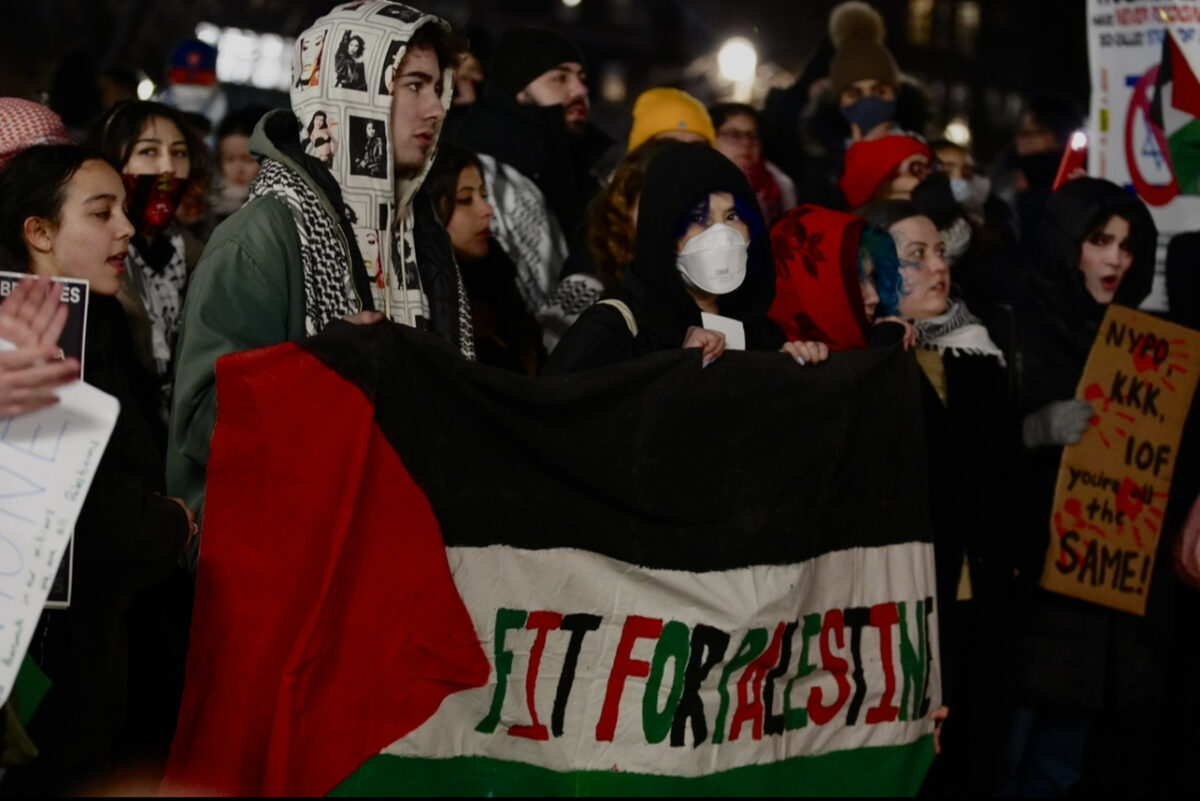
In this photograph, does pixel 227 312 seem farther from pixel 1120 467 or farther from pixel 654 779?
pixel 1120 467

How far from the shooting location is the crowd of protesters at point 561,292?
432 centimetres

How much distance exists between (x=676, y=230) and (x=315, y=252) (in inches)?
41.2

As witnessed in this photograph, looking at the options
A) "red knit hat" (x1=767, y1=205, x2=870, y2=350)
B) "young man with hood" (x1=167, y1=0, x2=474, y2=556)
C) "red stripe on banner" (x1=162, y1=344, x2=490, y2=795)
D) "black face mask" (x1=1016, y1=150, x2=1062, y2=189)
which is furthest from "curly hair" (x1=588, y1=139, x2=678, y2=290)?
"black face mask" (x1=1016, y1=150, x2=1062, y2=189)

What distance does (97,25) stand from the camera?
20.0 metres

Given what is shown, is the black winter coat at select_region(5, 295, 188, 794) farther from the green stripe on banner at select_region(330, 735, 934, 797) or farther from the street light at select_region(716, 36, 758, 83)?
the street light at select_region(716, 36, 758, 83)

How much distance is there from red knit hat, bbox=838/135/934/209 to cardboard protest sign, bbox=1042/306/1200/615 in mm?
1429

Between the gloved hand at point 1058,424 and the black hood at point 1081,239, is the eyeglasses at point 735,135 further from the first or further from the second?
the gloved hand at point 1058,424

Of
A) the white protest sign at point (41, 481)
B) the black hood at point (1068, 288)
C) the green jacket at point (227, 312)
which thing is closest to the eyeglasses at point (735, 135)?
the black hood at point (1068, 288)

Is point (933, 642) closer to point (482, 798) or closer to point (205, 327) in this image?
point (482, 798)

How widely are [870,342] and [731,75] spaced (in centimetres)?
641

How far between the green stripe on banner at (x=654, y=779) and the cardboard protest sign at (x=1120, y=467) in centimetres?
126

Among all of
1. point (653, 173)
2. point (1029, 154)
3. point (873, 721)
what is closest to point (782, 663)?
point (873, 721)

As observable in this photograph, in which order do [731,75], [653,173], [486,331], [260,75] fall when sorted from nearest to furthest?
[653,173], [486,331], [731,75], [260,75]

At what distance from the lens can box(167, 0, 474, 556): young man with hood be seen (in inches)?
172
